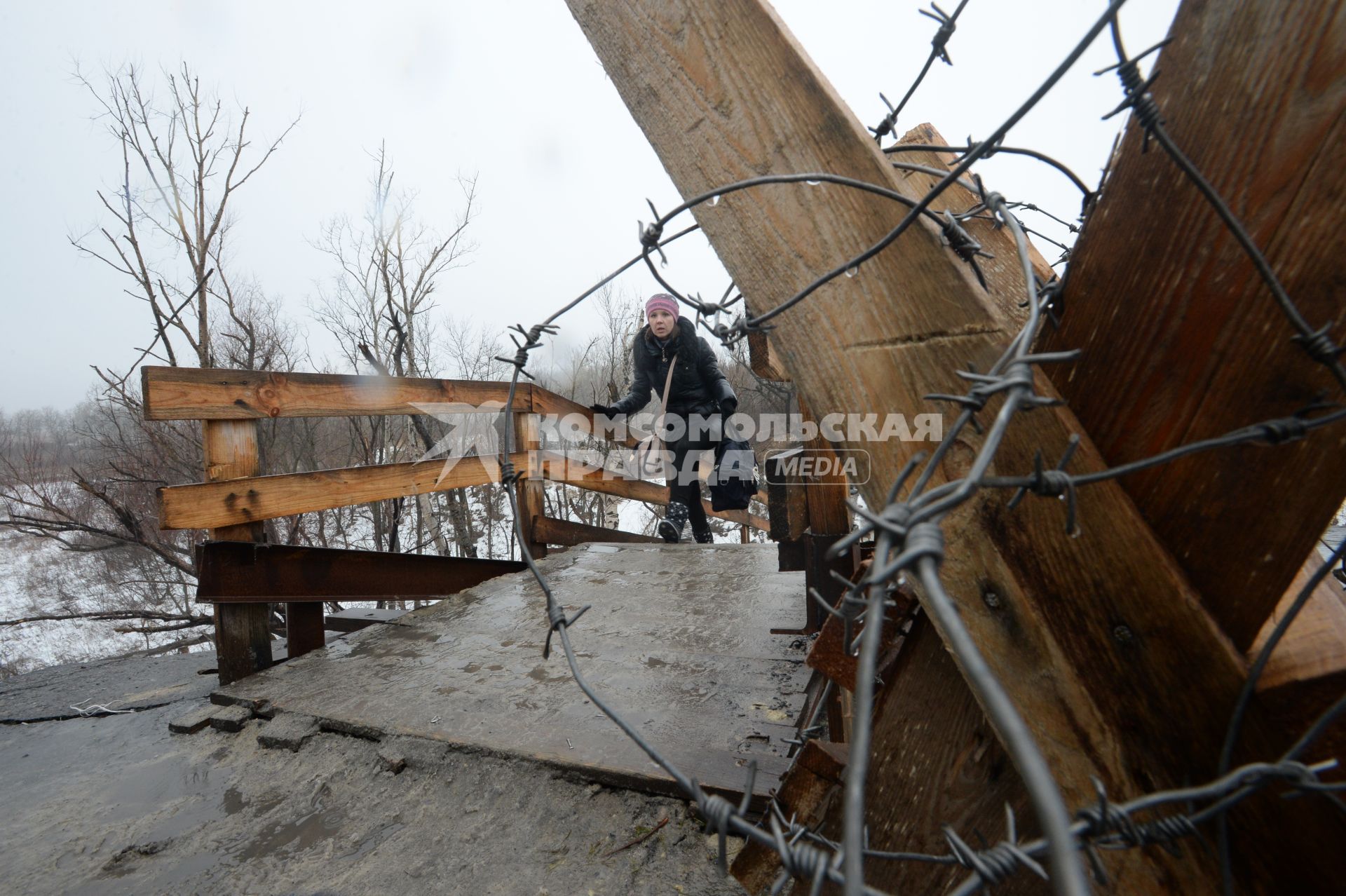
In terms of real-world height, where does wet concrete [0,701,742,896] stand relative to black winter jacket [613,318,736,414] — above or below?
below

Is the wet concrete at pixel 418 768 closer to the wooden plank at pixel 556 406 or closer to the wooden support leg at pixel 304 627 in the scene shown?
the wooden support leg at pixel 304 627

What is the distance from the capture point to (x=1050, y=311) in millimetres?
775

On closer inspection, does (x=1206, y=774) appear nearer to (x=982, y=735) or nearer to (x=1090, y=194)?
(x=982, y=735)

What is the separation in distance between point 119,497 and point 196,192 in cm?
512

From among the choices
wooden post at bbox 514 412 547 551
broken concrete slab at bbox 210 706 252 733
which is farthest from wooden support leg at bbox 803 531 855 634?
wooden post at bbox 514 412 547 551

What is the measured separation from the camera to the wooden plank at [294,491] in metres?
2.27

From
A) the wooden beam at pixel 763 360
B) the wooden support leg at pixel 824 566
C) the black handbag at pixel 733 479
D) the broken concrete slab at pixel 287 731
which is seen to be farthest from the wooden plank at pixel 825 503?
the black handbag at pixel 733 479

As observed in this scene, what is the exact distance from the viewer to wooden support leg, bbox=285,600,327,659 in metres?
2.63

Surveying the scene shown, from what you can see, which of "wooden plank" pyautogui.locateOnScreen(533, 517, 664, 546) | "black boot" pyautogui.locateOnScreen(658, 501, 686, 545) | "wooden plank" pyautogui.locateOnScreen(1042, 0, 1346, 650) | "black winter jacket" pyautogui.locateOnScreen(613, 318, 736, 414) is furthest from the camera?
"black winter jacket" pyautogui.locateOnScreen(613, 318, 736, 414)

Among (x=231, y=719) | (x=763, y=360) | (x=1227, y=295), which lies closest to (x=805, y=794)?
(x=1227, y=295)

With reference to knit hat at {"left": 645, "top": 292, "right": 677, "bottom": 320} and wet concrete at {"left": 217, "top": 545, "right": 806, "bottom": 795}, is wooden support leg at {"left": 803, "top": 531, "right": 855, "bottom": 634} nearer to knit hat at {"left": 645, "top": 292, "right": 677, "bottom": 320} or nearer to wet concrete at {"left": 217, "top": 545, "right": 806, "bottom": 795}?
wet concrete at {"left": 217, "top": 545, "right": 806, "bottom": 795}

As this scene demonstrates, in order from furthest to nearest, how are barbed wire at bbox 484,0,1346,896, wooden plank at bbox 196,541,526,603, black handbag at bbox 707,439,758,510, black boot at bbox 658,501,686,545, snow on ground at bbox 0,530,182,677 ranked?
1. snow on ground at bbox 0,530,182,677
2. black handbag at bbox 707,439,758,510
3. black boot at bbox 658,501,686,545
4. wooden plank at bbox 196,541,526,603
5. barbed wire at bbox 484,0,1346,896

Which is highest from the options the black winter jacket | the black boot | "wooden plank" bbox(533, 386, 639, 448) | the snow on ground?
the black winter jacket

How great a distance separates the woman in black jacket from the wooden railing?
62.6 inches
